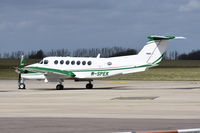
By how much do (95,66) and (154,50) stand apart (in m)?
4.87

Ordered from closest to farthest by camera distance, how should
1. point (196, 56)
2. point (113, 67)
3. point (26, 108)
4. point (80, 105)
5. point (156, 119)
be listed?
point (156, 119)
point (26, 108)
point (80, 105)
point (113, 67)
point (196, 56)

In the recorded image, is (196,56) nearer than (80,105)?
No

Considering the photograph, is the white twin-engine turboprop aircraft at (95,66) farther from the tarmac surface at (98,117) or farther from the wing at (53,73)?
the tarmac surface at (98,117)

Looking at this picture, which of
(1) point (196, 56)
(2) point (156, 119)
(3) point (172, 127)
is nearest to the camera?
(3) point (172, 127)

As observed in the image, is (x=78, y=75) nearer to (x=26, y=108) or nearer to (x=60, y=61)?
(x=60, y=61)

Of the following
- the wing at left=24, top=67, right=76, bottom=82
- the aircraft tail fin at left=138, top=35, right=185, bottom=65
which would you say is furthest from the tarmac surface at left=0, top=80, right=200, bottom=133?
the wing at left=24, top=67, right=76, bottom=82

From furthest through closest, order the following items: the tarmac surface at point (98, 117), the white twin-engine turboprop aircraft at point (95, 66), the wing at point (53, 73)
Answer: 1. the wing at point (53, 73)
2. the white twin-engine turboprop aircraft at point (95, 66)
3. the tarmac surface at point (98, 117)

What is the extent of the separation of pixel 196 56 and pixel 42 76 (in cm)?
13902

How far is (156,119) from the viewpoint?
20.9 metres

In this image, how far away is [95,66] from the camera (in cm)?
4566

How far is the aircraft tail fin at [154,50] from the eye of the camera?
44.8m

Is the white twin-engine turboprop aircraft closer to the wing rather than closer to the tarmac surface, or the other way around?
the wing

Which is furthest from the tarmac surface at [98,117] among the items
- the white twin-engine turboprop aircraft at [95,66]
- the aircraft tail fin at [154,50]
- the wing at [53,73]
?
the wing at [53,73]

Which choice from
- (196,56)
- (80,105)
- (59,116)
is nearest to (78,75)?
(80,105)
